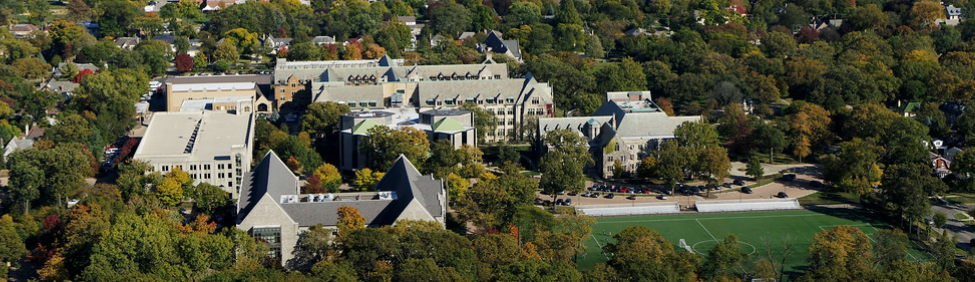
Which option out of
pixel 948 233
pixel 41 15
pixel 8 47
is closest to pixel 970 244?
pixel 948 233

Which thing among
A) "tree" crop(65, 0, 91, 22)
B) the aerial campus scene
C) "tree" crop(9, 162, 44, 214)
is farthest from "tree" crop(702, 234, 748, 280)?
"tree" crop(65, 0, 91, 22)

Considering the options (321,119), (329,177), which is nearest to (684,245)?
(329,177)

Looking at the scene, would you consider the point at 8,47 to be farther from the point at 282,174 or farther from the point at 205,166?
the point at 282,174

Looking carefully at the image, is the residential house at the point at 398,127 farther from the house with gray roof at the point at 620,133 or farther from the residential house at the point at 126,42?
the residential house at the point at 126,42

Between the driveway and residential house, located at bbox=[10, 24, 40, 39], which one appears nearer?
the driveway

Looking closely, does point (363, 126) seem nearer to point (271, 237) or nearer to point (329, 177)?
point (329, 177)

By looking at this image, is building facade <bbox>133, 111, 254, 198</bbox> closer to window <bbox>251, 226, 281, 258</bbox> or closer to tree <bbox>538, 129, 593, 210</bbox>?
window <bbox>251, 226, 281, 258</bbox>
